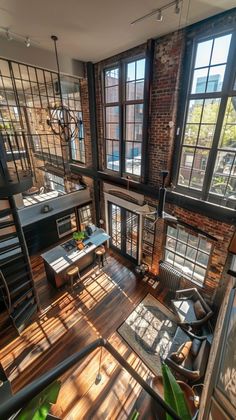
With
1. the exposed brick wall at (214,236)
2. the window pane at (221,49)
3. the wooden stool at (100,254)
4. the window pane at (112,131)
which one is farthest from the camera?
the wooden stool at (100,254)

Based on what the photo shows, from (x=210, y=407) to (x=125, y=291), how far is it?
394cm

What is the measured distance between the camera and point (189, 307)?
14.2 feet

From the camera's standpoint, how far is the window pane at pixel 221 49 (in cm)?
310

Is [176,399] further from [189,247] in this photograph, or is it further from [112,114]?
[112,114]

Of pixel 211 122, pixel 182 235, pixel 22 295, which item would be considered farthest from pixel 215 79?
pixel 22 295

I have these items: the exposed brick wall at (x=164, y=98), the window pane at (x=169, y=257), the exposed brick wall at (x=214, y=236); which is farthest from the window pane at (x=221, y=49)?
the window pane at (x=169, y=257)

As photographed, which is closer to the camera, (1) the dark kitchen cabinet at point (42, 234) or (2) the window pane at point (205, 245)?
(2) the window pane at point (205, 245)

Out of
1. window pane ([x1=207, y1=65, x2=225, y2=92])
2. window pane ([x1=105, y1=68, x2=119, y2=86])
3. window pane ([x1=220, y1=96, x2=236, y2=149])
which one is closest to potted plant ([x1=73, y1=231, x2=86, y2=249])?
window pane ([x1=220, y1=96, x2=236, y2=149])

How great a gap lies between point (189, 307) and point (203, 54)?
516 centimetres

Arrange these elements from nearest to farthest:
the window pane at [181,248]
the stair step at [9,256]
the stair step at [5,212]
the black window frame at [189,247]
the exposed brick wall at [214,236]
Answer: the stair step at [5,212], the exposed brick wall at [214,236], the stair step at [9,256], the black window frame at [189,247], the window pane at [181,248]

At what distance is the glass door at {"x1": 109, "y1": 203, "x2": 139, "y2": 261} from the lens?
19.3ft

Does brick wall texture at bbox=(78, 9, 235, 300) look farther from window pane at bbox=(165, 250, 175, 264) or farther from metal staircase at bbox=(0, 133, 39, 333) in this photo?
metal staircase at bbox=(0, 133, 39, 333)

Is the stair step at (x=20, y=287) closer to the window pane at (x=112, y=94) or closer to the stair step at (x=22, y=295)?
the stair step at (x=22, y=295)

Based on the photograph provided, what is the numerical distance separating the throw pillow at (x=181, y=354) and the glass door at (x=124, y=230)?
2838 mm
